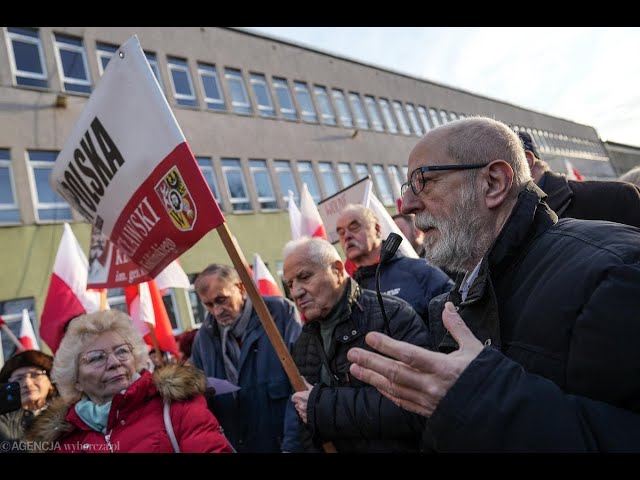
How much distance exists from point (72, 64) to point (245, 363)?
44.3ft

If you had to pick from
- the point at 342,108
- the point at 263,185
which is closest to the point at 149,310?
the point at 263,185

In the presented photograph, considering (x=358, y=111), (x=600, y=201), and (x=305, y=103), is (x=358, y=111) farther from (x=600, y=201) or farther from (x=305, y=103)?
(x=600, y=201)

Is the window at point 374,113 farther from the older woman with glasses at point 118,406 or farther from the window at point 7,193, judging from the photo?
the older woman with glasses at point 118,406

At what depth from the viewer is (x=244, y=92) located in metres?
17.0

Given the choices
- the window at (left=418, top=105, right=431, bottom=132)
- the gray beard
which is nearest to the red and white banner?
the gray beard

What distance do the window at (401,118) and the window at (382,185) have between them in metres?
3.64

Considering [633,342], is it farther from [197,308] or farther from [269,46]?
[269,46]

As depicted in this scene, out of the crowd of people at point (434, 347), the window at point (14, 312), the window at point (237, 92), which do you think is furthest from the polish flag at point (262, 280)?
the window at point (237, 92)

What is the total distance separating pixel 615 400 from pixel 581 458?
0.15m

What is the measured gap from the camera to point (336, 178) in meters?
19.2

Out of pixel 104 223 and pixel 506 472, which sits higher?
pixel 104 223

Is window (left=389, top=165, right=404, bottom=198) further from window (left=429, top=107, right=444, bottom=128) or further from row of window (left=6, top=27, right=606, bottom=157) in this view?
window (left=429, top=107, right=444, bottom=128)

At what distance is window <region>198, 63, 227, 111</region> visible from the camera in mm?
15766
